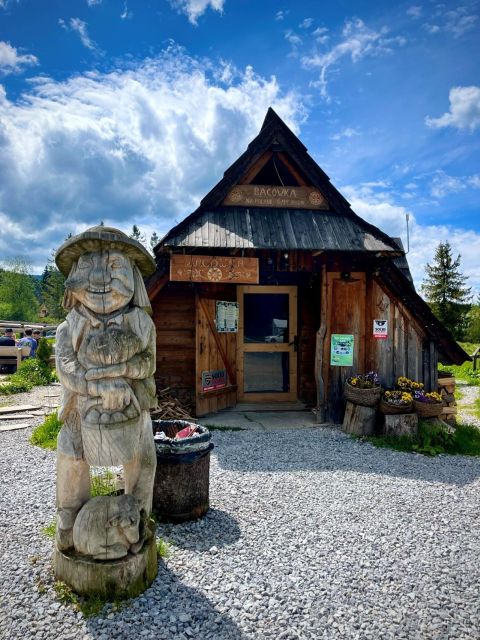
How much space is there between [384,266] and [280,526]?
18.4 ft

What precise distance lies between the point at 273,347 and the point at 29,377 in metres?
8.35

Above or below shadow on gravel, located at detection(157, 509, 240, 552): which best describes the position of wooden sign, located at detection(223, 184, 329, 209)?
above

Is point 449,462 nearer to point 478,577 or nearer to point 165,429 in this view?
point 478,577

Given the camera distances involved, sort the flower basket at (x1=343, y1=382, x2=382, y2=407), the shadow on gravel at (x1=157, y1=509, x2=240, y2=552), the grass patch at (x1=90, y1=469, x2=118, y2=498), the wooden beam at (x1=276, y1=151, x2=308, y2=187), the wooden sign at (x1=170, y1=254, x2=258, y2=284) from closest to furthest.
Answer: the shadow on gravel at (x1=157, y1=509, x2=240, y2=552)
the grass patch at (x1=90, y1=469, x2=118, y2=498)
the flower basket at (x1=343, y1=382, x2=382, y2=407)
the wooden sign at (x1=170, y1=254, x2=258, y2=284)
the wooden beam at (x1=276, y1=151, x2=308, y2=187)

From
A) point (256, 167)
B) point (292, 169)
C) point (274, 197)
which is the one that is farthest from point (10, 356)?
point (292, 169)

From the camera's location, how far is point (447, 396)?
8711 millimetres

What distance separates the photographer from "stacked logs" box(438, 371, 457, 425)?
853 centimetres

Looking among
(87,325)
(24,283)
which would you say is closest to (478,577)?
(87,325)

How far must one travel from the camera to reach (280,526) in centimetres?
434

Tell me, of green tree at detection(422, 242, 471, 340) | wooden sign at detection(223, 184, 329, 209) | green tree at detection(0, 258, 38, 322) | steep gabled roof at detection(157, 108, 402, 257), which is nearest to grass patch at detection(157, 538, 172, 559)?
steep gabled roof at detection(157, 108, 402, 257)

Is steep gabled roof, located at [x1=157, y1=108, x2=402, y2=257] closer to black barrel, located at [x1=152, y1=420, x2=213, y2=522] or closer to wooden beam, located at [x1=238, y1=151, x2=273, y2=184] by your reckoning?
wooden beam, located at [x1=238, y1=151, x2=273, y2=184]

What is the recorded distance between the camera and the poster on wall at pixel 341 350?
8383 mm

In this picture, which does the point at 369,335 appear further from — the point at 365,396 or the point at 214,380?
the point at 214,380

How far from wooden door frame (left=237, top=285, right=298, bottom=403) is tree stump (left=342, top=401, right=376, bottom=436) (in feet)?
7.53
